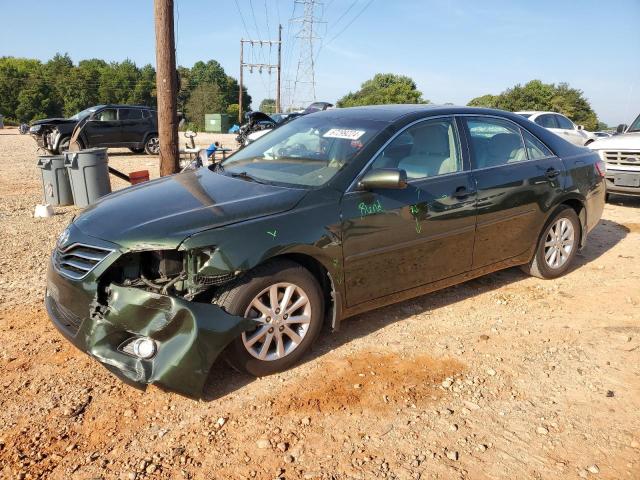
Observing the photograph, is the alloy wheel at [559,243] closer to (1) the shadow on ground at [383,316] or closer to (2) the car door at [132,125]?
(1) the shadow on ground at [383,316]

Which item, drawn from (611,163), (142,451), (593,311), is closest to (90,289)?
(142,451)

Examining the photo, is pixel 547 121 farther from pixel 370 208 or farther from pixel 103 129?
pixel 103 129

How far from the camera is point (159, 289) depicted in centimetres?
281

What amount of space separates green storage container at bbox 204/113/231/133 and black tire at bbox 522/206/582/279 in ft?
164

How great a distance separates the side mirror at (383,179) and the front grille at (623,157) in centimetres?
674

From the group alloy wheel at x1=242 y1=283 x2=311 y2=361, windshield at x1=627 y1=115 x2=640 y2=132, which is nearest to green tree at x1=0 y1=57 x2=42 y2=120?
windshield at x1=627 y1=115 x2=640 y2=132

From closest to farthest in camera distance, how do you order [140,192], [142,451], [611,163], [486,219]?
1. [142,451]
2. [140,192]
3. [486,219]
4. [611,163]

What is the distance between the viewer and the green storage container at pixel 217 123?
172 ft

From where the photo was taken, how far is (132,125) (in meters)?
17.3

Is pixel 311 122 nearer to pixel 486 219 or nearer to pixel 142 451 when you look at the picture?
pixel 486 219

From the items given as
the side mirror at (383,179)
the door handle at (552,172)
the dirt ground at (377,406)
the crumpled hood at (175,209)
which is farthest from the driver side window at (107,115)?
the side mirror at (383,179)

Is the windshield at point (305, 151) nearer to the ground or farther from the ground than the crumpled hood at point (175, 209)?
farther from the ground

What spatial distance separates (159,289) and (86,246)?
527 millimetres

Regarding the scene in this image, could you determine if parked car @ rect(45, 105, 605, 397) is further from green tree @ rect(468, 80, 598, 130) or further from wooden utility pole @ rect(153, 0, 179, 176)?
green tree @ rect(468, 80, 598, 130)
